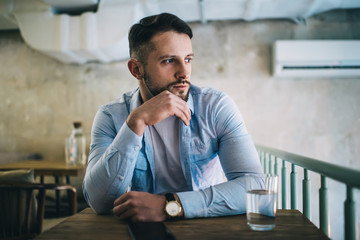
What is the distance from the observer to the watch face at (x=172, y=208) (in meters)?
0.86

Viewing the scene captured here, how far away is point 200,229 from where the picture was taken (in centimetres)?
77

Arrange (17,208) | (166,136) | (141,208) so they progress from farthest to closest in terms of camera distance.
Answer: (17,208) → (166,136) → (141,208)

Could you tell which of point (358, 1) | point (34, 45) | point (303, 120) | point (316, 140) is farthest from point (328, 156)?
point (34, 45)

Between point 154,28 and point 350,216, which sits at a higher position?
point 154,28

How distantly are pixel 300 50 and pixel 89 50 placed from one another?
7.67 ft

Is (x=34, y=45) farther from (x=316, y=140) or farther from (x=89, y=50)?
(x=316, y=140)

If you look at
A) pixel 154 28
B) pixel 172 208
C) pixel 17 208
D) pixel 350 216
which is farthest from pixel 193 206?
pixel 17 208

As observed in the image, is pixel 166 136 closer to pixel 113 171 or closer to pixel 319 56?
pixel 113 171

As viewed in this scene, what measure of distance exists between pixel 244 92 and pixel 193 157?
2.49 metres

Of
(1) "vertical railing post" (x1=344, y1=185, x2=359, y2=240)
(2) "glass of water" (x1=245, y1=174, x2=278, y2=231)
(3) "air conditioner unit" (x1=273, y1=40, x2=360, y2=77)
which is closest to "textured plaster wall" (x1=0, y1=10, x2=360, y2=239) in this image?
(3) "air conditioner unit" (x1=273, y1=40, x2=360, y2=77)

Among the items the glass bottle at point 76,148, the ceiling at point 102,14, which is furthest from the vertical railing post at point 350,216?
the glass bottle at point 76,148

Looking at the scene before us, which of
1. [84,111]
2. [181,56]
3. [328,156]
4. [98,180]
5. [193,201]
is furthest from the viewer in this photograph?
[84,111]

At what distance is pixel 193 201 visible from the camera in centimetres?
89

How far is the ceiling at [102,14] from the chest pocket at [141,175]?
7.30 ft
